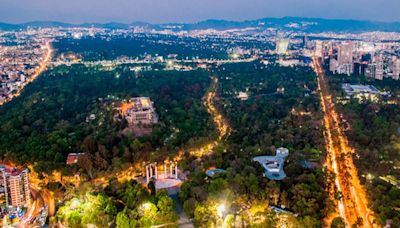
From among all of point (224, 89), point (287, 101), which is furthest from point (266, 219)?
point (224, 89)

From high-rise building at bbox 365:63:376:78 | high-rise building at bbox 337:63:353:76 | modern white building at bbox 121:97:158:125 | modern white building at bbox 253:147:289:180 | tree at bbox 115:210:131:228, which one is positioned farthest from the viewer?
high-rise building at bbox 337:63:353:76

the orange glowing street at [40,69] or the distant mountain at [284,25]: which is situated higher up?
the distant mountain at [284,25]

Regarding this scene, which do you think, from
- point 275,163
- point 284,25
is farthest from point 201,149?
point 284,25

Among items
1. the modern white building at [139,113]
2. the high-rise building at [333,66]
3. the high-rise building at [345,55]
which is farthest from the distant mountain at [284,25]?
the modern white building at [139,113]

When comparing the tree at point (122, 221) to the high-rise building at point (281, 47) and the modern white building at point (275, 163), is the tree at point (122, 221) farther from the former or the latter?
the high-rise building at point (281, 47)

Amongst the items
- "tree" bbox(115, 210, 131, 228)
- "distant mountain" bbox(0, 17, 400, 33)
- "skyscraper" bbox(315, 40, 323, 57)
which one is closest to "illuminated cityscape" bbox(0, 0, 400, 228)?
"tree" bbox(115, 210, 131, 228)

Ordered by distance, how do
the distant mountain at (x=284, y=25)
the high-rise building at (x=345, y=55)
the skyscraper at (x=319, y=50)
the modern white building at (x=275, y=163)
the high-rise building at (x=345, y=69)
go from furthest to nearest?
the distant mountain at (x=284, y=25)
the skyscraper at (x=319, y=50)
the high-rise building at (x=345, y=55)
the high-rise building at (x=345, y=69)
the modern white building at (x=275, y=163)

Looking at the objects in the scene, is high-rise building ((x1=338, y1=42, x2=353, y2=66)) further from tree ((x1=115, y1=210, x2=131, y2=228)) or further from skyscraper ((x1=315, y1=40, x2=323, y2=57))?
tree ((x1=115, y1=210, x2=131, y2=228))
